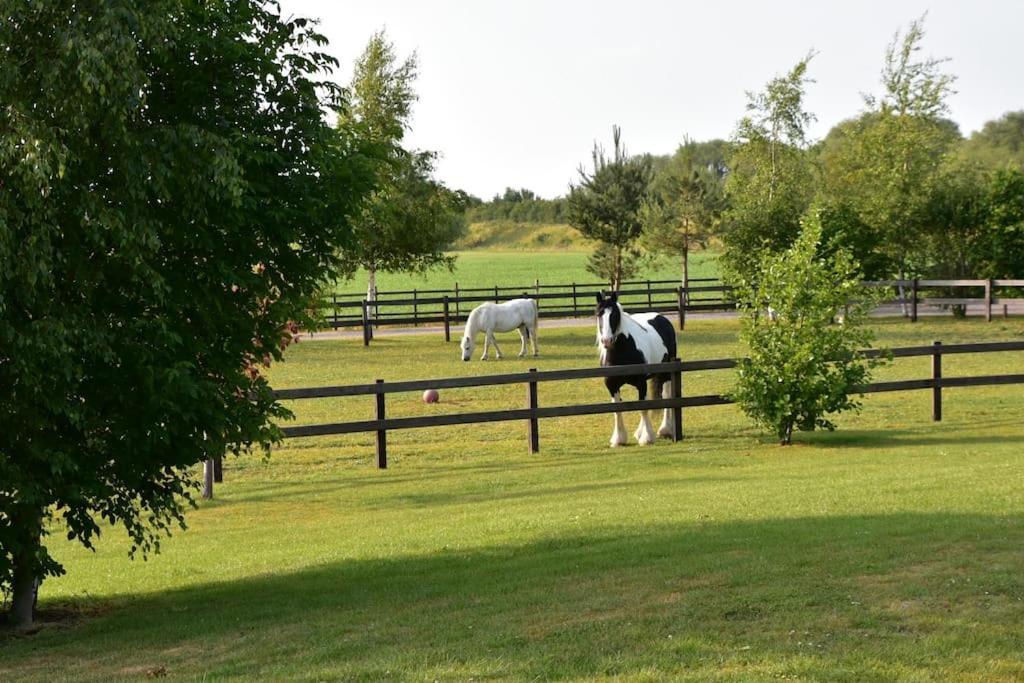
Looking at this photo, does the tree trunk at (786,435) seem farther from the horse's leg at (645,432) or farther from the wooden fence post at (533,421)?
the wooden fence post at (533,421)

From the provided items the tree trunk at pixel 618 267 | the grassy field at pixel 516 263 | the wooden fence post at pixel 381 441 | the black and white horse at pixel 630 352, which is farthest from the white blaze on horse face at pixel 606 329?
the grassy field at pixel 516 263

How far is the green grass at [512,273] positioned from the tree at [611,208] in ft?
53.0

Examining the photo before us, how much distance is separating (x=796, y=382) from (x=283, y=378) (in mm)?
14565

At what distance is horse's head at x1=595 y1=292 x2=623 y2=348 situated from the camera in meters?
18.2

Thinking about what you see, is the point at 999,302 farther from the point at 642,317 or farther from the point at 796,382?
the point at 796,382

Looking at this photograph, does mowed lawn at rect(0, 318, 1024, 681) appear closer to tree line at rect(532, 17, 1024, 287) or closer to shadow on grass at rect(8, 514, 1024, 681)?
shadow on grass at rect(8, 514, 1024, 681)

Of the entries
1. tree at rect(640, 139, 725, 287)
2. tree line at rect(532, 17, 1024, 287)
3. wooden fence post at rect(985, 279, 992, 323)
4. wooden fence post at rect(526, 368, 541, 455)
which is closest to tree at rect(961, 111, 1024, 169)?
tree line at rect(532, 17, 1024, 287)

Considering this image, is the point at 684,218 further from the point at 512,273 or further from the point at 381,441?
the point at 512,273

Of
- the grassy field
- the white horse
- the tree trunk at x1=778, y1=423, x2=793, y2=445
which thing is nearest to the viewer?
the tree trunk at x1=778, y1=423, x2=793, y2=445

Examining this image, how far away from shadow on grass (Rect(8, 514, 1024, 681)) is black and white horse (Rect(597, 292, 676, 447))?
7.59 m

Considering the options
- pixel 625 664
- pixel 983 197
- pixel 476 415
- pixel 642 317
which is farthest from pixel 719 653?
pixel 983 197

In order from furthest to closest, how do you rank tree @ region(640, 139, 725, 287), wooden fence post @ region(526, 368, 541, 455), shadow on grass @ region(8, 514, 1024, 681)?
tree @ region(640, 139, 725, 287) < wooden fence post @ region(526, 368, 541, 455) < shadow on grass @ region(8, 514, 1024, 681)

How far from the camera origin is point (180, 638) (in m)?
8.02

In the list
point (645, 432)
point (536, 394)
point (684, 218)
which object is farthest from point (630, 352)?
point (684, 218)
